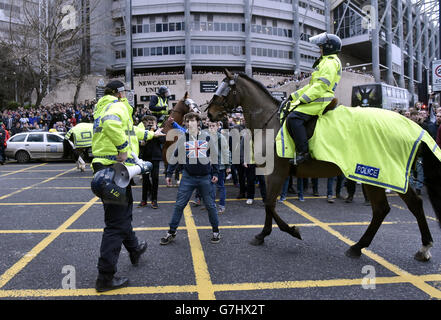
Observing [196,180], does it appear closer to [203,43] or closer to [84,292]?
[84,292]

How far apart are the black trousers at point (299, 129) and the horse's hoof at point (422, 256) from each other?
77.3 inches

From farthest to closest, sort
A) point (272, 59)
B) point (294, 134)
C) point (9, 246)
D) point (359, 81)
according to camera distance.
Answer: point (272, 59) → point (359, 81) → point (9, 246) → point (294, 134)

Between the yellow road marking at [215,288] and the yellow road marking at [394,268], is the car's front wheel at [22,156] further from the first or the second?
the yellow road marking at [394,268]

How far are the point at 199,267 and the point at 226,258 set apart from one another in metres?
0.46

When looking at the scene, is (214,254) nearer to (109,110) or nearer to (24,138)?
(109,110)

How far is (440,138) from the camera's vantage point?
28.1 feet

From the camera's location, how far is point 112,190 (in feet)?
11.8

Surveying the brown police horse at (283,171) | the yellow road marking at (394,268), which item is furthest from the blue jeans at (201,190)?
the yellow road marking at (394,268)

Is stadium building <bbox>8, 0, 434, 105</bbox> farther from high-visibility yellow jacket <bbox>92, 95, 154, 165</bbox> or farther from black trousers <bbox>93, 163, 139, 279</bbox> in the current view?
black trousers <bbox>93, 163, 139, 279</bbox>

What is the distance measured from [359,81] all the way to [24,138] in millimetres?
39152

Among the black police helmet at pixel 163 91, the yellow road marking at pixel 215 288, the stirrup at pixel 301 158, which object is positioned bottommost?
the yellow road marking at pixel 215 288

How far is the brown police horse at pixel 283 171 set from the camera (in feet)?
13.9

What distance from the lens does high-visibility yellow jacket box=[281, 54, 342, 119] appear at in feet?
14.5
